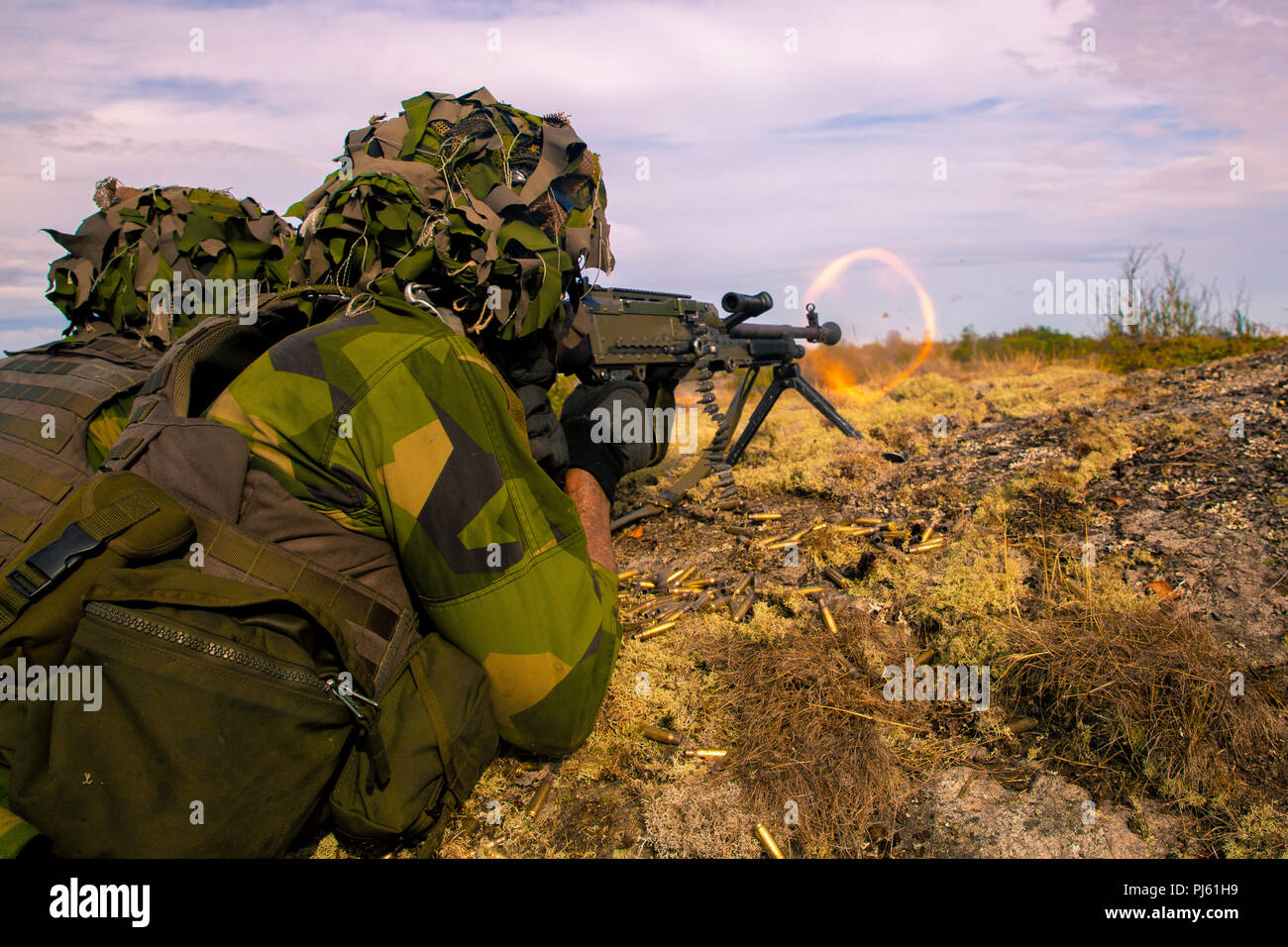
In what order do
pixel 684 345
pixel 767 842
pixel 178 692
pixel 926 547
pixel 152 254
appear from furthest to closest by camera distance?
pixel 684 345 < pixel 926 547 < pixel 152 254 < pixel 767 842 < pixel 178 692

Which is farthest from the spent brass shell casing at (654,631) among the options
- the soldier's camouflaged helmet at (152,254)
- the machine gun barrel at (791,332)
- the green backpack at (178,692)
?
the machine gun barrel at (791,332)

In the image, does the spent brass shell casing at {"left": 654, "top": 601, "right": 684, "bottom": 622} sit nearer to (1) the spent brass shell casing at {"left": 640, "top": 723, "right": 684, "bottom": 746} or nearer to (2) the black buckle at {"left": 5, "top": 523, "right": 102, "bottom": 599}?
(1) the spent brass shell casing at {"left": 640, "top": 723, "right": 684, "bottom": 746}

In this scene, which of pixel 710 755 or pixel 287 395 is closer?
pixel 287 395

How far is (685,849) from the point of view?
7.45 feet

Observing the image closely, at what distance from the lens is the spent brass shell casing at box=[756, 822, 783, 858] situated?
2228mm

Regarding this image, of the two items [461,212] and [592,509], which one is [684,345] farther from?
[461,212]

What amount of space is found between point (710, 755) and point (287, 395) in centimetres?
186

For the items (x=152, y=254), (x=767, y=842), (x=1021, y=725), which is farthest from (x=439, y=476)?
(x=152, y=254)

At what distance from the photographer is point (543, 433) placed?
10.6ft

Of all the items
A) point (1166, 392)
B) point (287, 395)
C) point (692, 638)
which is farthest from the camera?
point (1166, 392)

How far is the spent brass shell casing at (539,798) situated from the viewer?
2453 mm

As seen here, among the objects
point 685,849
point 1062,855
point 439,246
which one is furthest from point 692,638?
point 439,246

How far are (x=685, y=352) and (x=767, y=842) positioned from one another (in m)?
4.35
